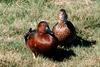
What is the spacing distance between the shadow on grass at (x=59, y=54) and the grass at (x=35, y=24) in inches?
2.8

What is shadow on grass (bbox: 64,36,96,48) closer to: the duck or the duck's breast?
the duck's breast

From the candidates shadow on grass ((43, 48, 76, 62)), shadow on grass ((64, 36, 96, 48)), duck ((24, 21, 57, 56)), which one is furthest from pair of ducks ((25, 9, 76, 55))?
shadow on grass ((64, 36, 96, 48))

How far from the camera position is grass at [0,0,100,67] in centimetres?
666

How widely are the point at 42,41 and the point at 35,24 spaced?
5.65 ft

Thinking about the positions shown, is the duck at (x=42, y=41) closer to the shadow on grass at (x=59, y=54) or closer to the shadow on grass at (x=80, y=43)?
the shadow on grass at (x=59, y=54)

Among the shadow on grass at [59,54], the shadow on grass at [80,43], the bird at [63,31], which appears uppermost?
the bird at [63,31]

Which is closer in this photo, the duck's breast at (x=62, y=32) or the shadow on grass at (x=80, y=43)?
the duck's breast at (x=62, y=32)

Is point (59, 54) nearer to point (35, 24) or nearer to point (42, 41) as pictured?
point (42, 41)

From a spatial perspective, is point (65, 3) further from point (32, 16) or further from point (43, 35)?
point (43, 35)

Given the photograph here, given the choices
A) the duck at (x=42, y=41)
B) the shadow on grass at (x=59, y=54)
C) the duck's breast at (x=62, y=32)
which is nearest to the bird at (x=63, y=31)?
the duck's breast at (x=62, y=32)

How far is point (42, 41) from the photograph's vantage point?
6.64 metres

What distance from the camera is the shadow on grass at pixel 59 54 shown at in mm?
6862

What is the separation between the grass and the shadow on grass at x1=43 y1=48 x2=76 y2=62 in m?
0.07

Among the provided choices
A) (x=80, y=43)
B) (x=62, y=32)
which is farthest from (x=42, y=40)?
(x=80, y=43)
